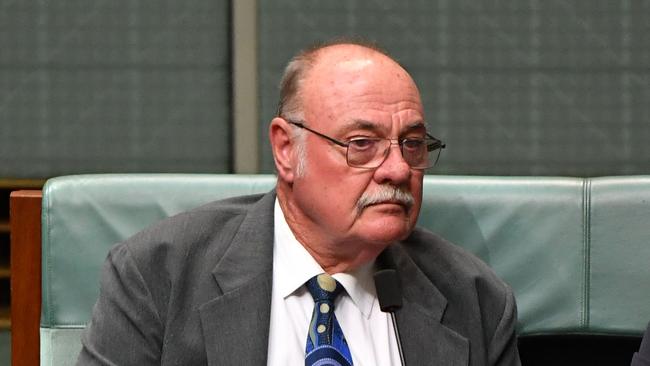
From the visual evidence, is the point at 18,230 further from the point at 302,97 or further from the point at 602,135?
the point at 602,135

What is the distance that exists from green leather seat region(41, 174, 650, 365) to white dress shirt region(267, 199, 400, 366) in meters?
0.23

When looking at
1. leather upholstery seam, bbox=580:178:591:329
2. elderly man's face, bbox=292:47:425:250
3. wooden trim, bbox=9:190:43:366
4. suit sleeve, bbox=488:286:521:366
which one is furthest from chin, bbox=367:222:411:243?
wooden trim, bbox=9:190:43:366

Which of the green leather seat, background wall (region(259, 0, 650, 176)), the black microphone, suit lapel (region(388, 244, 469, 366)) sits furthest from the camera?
background wall (region(259, 0, 650, 176))

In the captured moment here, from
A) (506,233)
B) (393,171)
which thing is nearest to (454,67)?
(506,233)

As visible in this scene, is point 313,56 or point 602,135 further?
point 602,135

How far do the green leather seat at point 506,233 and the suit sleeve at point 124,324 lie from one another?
0.83 ft

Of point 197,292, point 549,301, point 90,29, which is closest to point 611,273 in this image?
point 549,301

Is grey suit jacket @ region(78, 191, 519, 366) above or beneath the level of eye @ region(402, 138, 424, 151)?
beneath

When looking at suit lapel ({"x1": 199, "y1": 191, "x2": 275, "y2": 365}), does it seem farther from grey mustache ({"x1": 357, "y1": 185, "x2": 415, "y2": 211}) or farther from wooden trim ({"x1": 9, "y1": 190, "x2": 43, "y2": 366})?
wooden trim ({"x1": 9, "y1": 190, "x2": 43, "y2": 366})

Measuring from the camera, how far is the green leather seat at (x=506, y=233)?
1924mm

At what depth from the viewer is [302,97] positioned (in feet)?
5.71

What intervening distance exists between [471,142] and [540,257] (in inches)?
19.6

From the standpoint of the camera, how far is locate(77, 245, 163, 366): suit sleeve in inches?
64.1

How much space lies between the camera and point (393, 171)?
1.64m
